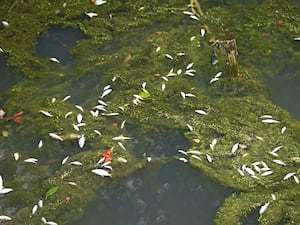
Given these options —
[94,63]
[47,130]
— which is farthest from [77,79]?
[47,130]

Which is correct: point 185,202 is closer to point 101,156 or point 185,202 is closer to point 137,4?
point 101,156

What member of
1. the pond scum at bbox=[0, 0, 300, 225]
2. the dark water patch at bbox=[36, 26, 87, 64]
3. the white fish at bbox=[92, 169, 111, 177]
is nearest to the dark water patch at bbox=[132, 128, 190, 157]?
the pond scum at bbox=[0, 0, 300, 225]

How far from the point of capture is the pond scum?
11.6 feet

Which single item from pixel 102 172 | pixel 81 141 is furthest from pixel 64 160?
pixel 102 172

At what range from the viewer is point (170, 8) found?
5.07m

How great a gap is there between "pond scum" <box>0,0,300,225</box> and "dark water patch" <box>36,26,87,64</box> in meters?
0.08

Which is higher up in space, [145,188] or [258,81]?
[258,81]

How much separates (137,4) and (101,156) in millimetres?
1977

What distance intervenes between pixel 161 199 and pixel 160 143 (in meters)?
0.49

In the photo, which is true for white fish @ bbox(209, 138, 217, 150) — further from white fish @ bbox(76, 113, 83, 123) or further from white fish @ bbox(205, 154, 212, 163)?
white fish @ bbox(76, 113, 83, 123)

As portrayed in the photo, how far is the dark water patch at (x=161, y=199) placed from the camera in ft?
11.4

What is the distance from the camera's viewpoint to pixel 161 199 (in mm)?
3570

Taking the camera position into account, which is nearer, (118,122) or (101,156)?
(101,156)

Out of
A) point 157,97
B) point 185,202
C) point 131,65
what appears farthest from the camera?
point 131,65
